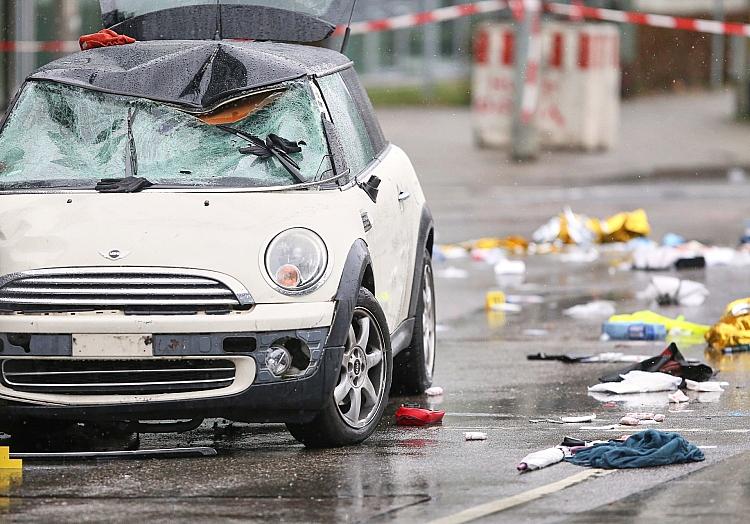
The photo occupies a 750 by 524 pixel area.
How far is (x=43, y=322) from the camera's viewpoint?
295 inches

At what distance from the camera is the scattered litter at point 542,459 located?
7402 millimetres

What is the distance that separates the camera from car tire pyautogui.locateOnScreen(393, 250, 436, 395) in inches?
373

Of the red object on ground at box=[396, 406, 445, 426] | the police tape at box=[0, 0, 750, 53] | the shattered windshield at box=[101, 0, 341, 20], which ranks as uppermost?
the shattered windshield at box=[101, 0, 341, 20]

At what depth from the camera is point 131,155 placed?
27.1 ft

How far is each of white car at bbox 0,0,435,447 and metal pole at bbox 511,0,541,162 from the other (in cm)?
1484

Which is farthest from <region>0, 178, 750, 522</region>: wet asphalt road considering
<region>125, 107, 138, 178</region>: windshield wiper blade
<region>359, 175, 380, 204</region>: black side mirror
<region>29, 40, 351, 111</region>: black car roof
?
<region>29, 40, 351, 111</region>: black car roof

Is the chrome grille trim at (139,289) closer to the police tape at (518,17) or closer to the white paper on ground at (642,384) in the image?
the white paper on ground at (642,384)

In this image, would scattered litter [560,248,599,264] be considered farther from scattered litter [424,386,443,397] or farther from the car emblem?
the car emblem

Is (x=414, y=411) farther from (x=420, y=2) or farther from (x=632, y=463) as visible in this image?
(x=420, y=2)

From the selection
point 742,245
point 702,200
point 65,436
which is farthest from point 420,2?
point 65,436

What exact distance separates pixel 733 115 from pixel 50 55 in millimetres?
10995

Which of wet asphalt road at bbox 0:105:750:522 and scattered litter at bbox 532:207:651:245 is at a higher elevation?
wet asphalt road at bbox 0:105:750:522

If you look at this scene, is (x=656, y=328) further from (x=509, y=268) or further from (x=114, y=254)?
(x=114, y=254)

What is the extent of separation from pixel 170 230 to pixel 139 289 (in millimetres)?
308
